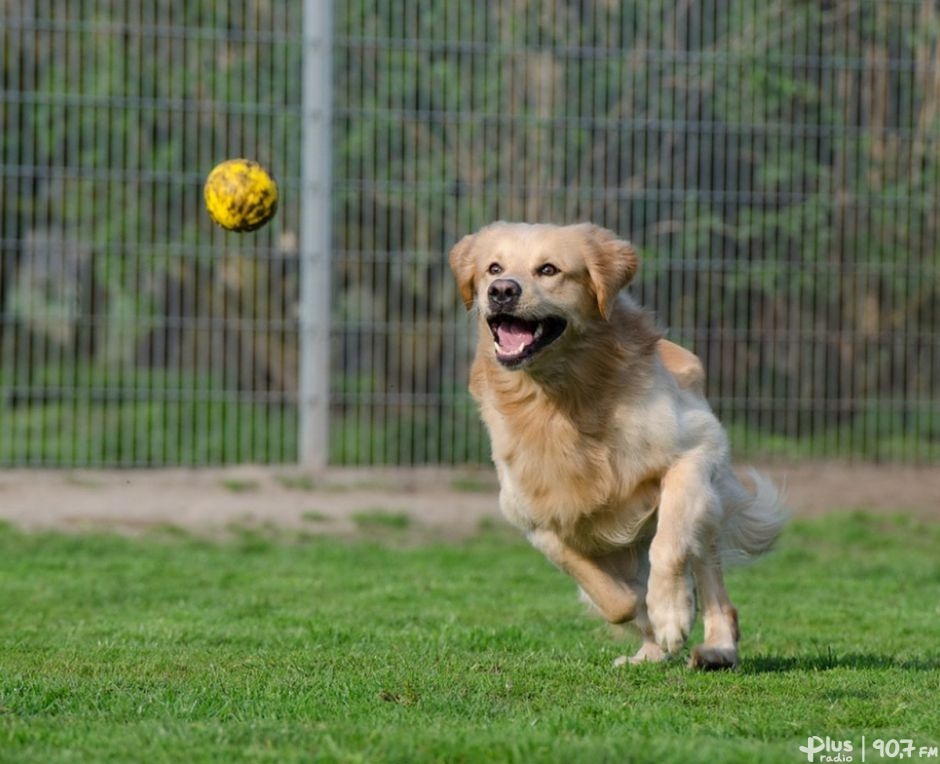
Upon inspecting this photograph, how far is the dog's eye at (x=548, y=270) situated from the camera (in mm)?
6082

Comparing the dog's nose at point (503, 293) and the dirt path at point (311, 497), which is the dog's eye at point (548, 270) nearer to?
the dog's nose at point (503, 293)

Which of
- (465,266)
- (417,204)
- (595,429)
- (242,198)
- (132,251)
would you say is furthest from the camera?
(417,204)

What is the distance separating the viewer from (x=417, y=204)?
1202 centimetres

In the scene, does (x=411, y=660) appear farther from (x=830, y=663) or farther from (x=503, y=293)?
(x=830, y=663)

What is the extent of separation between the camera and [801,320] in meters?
12.2

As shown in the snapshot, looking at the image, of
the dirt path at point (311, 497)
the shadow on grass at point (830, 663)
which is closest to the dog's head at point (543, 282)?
the shadow on grass at point (830, 663)

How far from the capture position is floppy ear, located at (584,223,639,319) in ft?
20.0

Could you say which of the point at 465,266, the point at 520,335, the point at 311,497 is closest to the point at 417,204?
the point at 311,497

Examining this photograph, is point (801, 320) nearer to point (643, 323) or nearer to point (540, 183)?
point (540, 183)

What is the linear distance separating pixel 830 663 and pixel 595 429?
44.2 inches

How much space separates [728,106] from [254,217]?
5202mm

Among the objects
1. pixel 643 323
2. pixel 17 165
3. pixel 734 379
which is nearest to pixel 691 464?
pixel 643 323

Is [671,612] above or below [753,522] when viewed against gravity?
below

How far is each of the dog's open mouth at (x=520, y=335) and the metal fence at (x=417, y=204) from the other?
593cm
